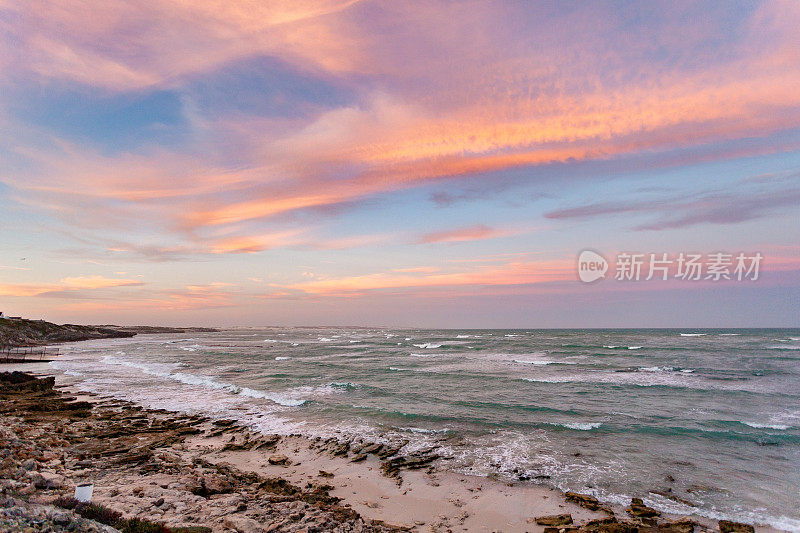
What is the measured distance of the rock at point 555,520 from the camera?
10.5m

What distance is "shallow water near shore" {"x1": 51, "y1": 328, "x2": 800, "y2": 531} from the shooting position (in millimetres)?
13594

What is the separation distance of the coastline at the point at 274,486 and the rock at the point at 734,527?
321 millimetres

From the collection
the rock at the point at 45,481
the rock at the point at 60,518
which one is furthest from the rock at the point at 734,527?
the rock at the point at 45,481

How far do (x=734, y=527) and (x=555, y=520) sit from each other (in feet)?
15.5

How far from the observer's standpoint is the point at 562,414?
2256 centimetres

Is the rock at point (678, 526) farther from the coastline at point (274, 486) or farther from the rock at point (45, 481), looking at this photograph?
the rock at point (45, 481)

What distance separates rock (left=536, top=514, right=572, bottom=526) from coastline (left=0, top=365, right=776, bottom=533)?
0.54ft

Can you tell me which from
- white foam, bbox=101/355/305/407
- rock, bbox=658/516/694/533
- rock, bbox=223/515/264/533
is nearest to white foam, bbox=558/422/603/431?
rock, bbox=658/516/694/533

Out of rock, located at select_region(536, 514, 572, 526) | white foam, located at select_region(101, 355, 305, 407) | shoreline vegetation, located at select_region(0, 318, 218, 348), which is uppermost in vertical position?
rock, located at select_region(536, 514, 572, 526)

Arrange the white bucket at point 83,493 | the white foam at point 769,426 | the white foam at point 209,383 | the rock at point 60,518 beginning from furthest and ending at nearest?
the white foam at point 209,383, the white foam at point 769,426, the white bucket at point 83,493, the rock at point 60,518

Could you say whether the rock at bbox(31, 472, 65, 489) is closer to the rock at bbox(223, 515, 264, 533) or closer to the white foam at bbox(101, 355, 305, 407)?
the rock at bbox(223, 515, 264, 533)

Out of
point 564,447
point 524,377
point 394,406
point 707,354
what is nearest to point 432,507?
point 564,447

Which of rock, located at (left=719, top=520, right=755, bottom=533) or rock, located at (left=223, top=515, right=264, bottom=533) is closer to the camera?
rock, located at (left=223, top=515, right=264, bottom=533)

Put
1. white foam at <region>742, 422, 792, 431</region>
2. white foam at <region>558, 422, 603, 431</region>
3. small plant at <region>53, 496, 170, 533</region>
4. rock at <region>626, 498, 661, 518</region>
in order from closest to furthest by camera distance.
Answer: small plant at <region>53, 496, 170, 533</region>
rock at <region>626, 498, 661, 518</region>
white foam at <region>742, 422, 792, 431</region>
white foam at <region>558, 422, 603, 431</region>
